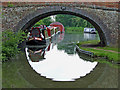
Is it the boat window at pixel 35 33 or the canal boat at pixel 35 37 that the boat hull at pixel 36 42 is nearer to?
the canal boat at pixel 35 37

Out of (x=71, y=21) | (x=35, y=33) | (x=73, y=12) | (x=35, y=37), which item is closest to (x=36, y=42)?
(x=35, y=37)

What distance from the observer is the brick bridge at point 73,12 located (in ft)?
45.2

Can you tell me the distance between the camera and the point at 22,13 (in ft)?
45.8

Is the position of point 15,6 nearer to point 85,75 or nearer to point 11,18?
point 11,18

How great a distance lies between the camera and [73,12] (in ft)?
45.8

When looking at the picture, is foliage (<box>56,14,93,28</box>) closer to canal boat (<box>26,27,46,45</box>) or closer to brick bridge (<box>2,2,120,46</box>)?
canal boat (<box>26,27,46,45</box>)

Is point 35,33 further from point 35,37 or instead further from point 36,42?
point 36,42

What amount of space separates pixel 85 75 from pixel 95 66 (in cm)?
170

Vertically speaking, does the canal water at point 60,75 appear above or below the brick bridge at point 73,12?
below

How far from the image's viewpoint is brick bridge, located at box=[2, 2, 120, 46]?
45.2ft

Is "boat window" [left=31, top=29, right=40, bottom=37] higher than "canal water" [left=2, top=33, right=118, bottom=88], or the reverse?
"boat window" [left=31, top=29, right=40, bottom=37]

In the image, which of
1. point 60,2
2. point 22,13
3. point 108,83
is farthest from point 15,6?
point 108,83

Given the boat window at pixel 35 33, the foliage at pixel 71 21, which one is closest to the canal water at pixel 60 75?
the boat window at pixel 35 33

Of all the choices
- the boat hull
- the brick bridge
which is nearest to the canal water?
the brick bridge
